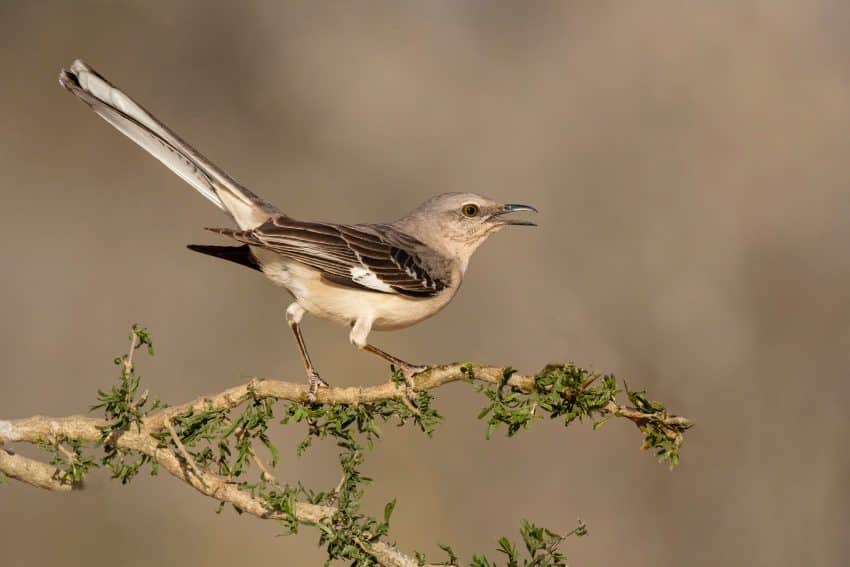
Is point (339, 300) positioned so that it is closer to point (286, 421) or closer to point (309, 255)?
point (309, 255)

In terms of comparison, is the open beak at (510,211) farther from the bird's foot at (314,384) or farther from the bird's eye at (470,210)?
the bird's foot at (314,384)

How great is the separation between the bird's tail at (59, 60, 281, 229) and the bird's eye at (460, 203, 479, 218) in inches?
53.4

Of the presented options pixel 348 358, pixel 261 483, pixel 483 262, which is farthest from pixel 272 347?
pixel 261 483

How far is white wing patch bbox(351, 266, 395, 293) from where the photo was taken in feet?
15.6

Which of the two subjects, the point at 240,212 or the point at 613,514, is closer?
the point at 240,212

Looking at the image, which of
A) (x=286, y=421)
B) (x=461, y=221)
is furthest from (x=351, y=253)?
(x=286, y=421)

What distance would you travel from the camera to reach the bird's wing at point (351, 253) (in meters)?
4.54

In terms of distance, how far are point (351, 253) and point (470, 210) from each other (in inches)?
44.9

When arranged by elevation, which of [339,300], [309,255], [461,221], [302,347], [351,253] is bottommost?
[302,347]

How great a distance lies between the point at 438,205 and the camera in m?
5.80

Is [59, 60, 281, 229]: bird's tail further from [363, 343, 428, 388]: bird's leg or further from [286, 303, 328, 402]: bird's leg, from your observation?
[363, 343, 428, 388]: bird's leg

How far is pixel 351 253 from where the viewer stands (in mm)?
4883

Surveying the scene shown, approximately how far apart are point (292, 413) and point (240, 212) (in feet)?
5.24

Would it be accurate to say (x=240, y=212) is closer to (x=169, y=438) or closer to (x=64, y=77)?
(x=64, y=77)
